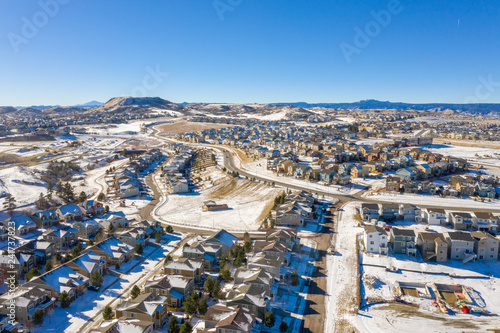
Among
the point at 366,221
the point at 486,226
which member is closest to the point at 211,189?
the point at 366,221

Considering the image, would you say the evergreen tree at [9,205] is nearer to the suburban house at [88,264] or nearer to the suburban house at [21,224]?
the suburban house at [21,224]

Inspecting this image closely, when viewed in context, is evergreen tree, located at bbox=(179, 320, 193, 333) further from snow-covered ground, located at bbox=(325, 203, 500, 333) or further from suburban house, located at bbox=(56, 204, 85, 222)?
suburban house, located at bbox=(56, 204, 85, 222)

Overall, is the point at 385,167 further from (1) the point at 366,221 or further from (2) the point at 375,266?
(2) the point at 375,266

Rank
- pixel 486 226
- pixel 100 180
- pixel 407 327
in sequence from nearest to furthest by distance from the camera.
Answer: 1. pixel 407 327
2. pixel 486 226
3. pixel 100 180

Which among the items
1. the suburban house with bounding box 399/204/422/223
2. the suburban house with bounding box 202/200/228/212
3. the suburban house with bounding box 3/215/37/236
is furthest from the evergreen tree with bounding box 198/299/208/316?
the suburban house with bounding box 399/204/422/223

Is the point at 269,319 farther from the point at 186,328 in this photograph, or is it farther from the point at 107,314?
the point at 107,314

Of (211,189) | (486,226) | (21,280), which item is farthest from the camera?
(211,189)
